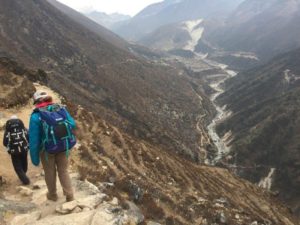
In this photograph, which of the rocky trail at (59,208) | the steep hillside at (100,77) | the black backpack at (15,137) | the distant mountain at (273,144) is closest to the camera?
the rocky trail at (59,208)

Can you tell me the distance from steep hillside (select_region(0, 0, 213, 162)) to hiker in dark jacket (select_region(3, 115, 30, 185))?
92.8 meters

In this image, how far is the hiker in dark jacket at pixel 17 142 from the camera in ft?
52.1

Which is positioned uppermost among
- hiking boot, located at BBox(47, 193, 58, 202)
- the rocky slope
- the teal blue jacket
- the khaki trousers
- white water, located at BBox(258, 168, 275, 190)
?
the teal blue jacket

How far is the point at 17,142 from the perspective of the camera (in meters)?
16.0

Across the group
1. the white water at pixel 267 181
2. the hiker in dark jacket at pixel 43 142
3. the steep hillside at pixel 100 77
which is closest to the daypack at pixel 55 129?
the hiker in dark jacket at pixel 43 142

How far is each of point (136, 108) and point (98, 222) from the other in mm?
130951

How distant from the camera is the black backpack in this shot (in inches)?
625

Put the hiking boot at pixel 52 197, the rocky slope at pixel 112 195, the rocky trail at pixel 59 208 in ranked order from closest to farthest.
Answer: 1. the rocky trail at pixel 59 208
2. the rocky slope at pixel 112 195
3. the hiking boot at pixel 52 197

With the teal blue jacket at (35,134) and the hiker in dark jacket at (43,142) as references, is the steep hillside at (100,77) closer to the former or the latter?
the hiker in dark jacket at (43,142)

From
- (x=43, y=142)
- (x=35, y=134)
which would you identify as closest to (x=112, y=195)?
(x=43, y=142)

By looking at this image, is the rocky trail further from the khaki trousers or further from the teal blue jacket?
the teal blue jacket

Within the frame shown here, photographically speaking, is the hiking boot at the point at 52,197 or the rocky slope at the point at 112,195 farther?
the hiking boot at the point at 52,197

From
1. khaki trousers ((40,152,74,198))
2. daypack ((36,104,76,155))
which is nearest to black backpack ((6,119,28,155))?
khaki trousers ((40,152,74,198))

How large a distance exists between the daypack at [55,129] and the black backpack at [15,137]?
484 centimetres
